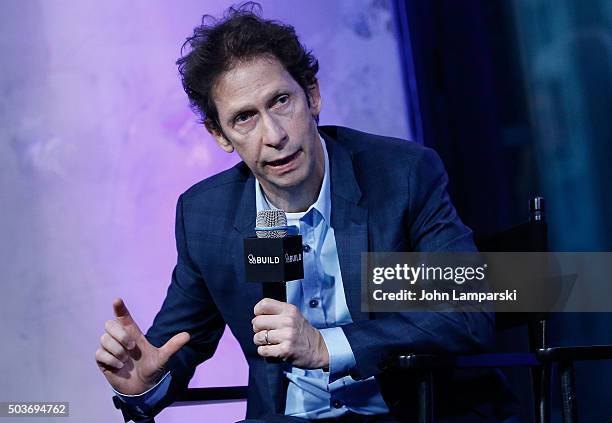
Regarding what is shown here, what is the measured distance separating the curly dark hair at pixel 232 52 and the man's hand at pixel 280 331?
671 millimetres

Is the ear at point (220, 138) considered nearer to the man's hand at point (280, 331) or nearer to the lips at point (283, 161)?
the lips at point (283, 161)

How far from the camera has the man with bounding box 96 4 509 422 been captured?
1.66 metres

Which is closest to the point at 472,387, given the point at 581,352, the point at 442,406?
the point at 442,406

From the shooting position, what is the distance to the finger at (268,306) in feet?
4.49

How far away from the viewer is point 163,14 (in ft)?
8.50

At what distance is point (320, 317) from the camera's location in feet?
5.94

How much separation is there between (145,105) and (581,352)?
1553 mm

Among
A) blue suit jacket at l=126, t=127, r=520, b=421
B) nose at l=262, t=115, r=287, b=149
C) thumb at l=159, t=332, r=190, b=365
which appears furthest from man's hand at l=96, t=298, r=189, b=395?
nose at l=262, t=115, r=287, b=149

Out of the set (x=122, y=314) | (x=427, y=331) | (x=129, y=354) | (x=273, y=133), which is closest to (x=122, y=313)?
(x=122, y=314)

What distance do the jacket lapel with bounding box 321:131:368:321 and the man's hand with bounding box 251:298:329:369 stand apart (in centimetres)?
30

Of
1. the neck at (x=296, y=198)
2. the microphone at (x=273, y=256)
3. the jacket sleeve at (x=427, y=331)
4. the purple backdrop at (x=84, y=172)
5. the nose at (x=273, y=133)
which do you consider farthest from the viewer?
the purple backdrop at (x=84, y=172)

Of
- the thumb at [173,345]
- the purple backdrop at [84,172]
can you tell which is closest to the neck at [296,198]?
the thumb at [173,345]

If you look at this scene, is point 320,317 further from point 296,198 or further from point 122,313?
point 122,313

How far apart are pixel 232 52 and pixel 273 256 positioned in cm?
68
